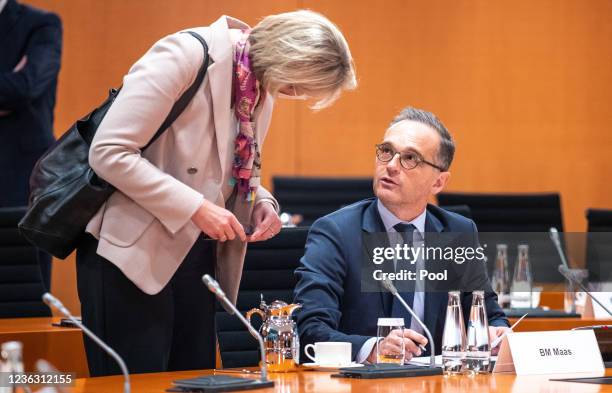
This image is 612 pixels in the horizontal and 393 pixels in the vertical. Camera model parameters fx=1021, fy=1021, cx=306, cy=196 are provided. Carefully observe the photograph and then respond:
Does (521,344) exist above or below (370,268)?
below

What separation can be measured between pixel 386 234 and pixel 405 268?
12.6 inches

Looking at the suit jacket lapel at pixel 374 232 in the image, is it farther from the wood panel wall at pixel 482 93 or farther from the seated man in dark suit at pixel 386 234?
Answer: the wood panel wall at pixel 482 93

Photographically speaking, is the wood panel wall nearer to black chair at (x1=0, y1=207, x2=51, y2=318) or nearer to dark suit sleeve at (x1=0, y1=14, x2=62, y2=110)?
dark suit sleeve at (x1=0, y1=14, x2=62, y2=110)

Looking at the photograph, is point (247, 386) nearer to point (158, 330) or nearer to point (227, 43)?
point (158, 330)

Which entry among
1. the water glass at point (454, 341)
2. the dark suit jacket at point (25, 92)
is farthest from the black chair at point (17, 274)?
the water glass at point (454, 341)

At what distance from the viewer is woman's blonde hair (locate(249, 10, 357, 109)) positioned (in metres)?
2.52

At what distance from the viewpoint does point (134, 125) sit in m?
2.47

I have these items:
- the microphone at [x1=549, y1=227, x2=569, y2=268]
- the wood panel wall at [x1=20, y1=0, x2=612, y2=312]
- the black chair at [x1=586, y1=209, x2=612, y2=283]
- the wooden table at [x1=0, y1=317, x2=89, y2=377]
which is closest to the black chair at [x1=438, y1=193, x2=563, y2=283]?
the microphone at [x1=549, y1=227, x2=569, y2=268]

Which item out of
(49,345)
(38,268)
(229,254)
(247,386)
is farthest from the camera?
(38,268)

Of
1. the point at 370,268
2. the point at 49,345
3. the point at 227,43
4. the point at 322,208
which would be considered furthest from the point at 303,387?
the point at 322,208

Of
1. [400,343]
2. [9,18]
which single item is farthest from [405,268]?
[9,18]

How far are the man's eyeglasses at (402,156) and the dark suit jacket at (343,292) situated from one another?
162 millimetres

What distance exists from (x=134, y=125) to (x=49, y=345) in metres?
1.03

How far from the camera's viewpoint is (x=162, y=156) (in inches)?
103
